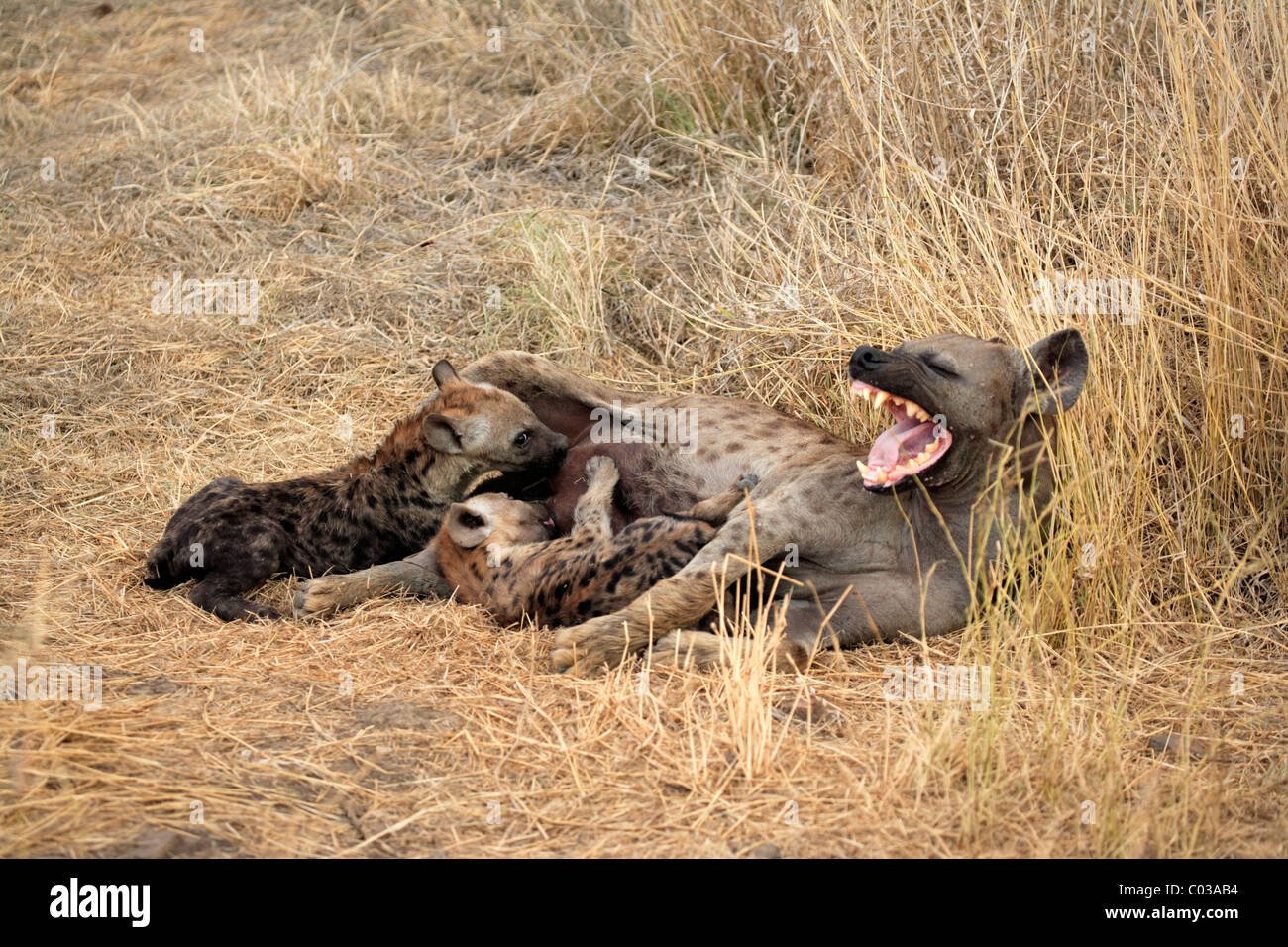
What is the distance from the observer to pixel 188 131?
873 centimetres

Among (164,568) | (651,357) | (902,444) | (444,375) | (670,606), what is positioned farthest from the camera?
(651,357)

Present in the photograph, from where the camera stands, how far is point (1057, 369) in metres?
4.45

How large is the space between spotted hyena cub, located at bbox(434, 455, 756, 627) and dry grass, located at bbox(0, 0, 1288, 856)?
19 cm

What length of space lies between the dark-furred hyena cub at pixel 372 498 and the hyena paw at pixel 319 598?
0.22m

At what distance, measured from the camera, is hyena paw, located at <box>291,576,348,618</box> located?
193 inches

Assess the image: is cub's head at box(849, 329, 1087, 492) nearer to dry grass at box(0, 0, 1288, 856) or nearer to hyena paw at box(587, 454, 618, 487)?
dry grass at box(0, 0, 1288, 856)

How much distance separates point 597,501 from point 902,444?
1298mm

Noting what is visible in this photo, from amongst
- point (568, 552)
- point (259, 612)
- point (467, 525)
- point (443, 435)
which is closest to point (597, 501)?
point (568, 552)

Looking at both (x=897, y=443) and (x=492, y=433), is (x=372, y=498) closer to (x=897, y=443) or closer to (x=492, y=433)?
(x=492, y=433)

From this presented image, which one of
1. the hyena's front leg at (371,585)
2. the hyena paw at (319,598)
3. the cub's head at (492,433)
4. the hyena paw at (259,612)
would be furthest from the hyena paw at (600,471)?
the hyena paw at (259,612)

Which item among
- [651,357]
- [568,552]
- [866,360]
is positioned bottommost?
[568,552]

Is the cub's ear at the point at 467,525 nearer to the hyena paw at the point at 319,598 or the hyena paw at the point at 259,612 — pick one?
the hyena paw at the point at 319,598

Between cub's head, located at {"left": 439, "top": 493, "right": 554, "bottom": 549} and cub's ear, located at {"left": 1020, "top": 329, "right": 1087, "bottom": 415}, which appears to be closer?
cub's ear, located at {"left": 1020, "top": 329, "right": 1087, "bottom": 415}

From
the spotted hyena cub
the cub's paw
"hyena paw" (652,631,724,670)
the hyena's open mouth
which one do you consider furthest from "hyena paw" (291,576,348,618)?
the hyena's open mouth
